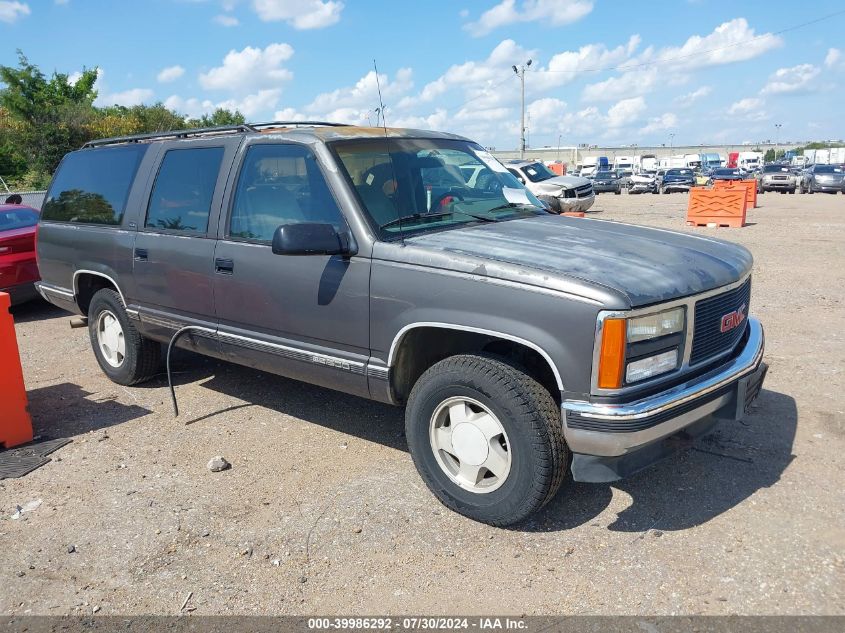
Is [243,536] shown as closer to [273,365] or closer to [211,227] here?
[273,365]

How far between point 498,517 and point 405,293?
120 centimetres

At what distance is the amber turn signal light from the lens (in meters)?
2.93

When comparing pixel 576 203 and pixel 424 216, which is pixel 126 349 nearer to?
pixel 424 216

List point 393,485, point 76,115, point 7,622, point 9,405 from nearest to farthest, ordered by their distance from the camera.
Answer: point 7,622
point 393,485
point 9,405
point 76,115

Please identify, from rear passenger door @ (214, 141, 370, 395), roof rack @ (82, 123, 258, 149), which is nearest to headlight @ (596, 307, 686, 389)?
rear passenger door @ (214, 141, 370, 395)

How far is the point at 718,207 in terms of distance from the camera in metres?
17.4

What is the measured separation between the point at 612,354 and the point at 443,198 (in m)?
1.70

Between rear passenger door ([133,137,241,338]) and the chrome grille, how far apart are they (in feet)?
9.74

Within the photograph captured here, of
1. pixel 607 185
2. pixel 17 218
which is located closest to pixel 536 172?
pixel 17 218

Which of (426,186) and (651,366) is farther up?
(426,186)

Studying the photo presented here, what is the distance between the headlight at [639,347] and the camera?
2.94 meters

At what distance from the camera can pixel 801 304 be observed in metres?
8.02

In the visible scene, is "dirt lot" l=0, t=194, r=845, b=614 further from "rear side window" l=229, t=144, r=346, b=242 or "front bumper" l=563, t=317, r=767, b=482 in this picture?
"rear side window" l=229, t=144, r=346, b=242

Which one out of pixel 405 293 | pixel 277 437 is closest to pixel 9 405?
pixel 277 437
